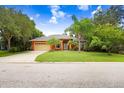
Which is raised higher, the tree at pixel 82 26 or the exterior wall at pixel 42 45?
the tree at pixel 82 26

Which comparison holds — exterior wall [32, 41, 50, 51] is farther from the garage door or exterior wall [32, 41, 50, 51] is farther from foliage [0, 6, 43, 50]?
foliage [0, 6, 43, 50]

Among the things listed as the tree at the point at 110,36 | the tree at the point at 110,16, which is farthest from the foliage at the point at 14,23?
the tree at the point at 110,16

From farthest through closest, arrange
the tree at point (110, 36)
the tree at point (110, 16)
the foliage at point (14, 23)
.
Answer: the tree at point (110, 16) < the tree at point (110, 36) < the foliage at point (14, 23)

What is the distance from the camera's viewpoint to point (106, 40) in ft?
71.6

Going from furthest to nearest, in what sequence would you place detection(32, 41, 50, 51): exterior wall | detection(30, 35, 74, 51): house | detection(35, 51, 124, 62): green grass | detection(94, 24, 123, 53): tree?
detection(32, 41, 50, 51): exterior wall, detection(30, 35, 74, 51): house, detection(94, 24, 123, 53): tree, detection(35, 51, 124, 62): green grass

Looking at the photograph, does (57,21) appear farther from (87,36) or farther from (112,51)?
(112,51)

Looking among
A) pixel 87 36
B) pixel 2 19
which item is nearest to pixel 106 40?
pixel 87 36

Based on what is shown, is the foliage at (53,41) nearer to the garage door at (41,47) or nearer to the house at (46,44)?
the house at (46,44)

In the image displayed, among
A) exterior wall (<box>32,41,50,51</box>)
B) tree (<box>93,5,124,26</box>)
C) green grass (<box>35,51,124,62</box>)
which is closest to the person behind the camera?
green grass (<box>35,51,124,62</box>)

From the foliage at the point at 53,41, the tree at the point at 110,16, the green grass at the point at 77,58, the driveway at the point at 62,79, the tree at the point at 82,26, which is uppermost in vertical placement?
the tree at the point at 110,16

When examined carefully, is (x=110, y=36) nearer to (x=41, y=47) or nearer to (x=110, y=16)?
(x=110, y=16)

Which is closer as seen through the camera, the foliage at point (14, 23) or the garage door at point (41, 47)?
the foliage at point (14, 23)

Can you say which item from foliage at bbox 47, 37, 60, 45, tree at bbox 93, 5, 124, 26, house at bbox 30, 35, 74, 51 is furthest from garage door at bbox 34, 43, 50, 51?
tree at bbox 93, 5, 124, 26
